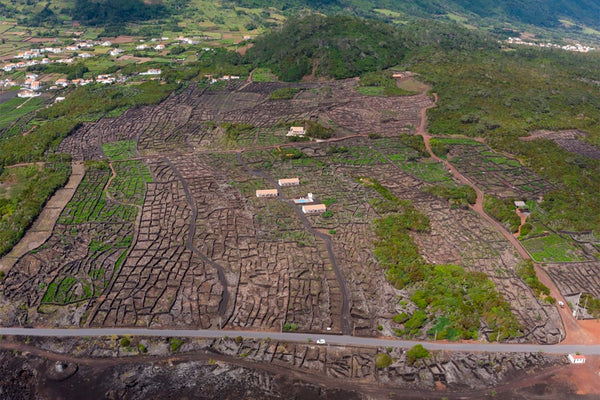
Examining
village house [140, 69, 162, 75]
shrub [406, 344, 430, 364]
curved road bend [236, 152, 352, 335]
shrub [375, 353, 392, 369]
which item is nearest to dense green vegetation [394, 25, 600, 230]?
curved road bend [236, 152, 352, 335]

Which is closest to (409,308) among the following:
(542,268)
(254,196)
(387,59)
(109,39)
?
(542,268)

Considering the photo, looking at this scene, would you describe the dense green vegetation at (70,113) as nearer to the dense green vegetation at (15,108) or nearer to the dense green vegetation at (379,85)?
the dense green vegetation at (15,108)

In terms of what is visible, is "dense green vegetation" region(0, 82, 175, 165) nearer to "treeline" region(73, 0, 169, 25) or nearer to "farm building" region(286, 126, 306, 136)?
"farm building" region(286, 126, 306, 136)

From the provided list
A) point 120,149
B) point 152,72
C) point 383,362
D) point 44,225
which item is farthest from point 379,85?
point 383,362

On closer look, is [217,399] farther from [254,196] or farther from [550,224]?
[550,224]

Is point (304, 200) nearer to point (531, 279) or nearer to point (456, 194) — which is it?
point (456, 194)
